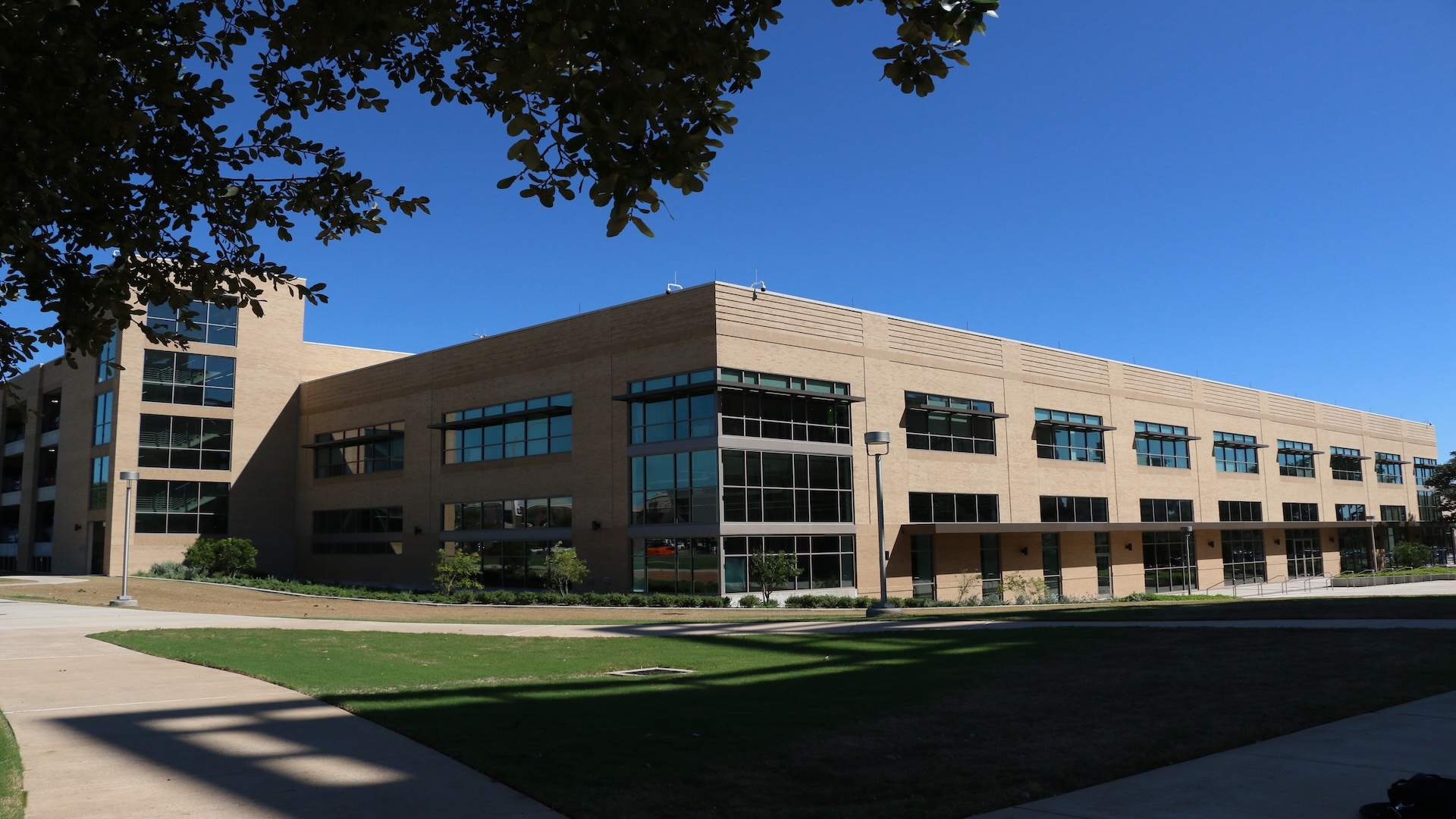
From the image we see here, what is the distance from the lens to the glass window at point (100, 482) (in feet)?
164

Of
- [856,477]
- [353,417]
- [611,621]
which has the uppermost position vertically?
[353,417]

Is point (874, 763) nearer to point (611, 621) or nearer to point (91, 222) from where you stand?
point (91, 222)

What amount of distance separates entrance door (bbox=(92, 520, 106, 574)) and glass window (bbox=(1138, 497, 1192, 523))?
5203cm

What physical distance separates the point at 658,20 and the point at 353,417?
50.0 metres

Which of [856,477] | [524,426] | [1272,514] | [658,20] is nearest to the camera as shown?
[658,20]

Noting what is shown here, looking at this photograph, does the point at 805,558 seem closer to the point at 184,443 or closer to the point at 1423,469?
the point at 184,443

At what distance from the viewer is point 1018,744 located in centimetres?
834

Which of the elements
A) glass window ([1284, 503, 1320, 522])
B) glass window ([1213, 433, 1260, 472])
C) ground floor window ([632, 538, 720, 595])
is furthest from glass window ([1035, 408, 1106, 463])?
glass window ([1284, 503, 1320, 522])

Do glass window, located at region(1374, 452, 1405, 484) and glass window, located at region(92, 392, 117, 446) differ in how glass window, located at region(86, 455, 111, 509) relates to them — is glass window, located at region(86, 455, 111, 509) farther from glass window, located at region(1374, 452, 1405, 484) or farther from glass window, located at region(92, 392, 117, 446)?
glass window, located at region(1374, 452, 1405, 484)

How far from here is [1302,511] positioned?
208ft

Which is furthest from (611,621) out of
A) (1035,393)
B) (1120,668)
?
(1035,393)

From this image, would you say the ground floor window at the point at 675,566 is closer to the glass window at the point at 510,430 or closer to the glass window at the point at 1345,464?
the glass window at the point at 510,430

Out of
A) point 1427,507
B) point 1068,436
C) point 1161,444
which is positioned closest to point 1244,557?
point 1161,444

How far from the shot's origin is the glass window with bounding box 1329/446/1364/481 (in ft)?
221
